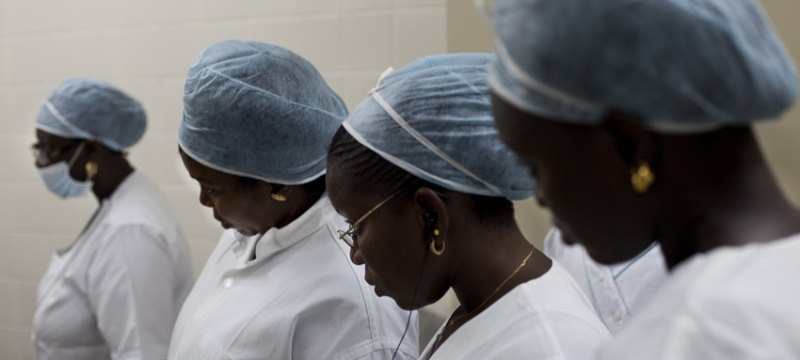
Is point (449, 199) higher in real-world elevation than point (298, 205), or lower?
higher

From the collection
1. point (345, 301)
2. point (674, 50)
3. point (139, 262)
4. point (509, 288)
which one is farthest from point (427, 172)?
point (139, 262)

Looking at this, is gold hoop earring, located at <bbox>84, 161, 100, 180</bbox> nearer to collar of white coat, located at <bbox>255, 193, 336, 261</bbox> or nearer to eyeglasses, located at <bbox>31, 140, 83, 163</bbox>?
eyeglasses, located at <bbox>31, 140, 83, 163</bbox>

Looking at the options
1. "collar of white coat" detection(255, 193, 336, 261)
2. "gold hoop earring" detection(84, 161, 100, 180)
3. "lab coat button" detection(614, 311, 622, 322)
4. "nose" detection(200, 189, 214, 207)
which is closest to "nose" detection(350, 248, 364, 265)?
"collar of white coat" detection(255, 193, 336, 261)

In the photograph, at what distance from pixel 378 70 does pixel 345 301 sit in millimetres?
1451

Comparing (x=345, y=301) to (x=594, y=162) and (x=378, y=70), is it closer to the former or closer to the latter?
(x=594, y=162)

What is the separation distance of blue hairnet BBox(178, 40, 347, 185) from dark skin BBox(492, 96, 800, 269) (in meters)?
0.83

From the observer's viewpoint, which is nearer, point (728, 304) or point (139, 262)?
point (728, 304)

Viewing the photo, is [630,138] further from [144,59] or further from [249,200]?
[144,59]

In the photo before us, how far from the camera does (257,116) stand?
1.42 meters

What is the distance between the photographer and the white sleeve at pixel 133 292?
2.10 metres

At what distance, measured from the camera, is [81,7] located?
305 cm

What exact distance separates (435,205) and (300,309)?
43 cm

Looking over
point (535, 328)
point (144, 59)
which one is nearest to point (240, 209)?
point (535, 328)

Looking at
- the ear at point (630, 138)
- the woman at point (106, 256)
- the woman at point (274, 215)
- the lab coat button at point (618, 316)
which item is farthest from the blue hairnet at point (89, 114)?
the ear at point (630, 138)
